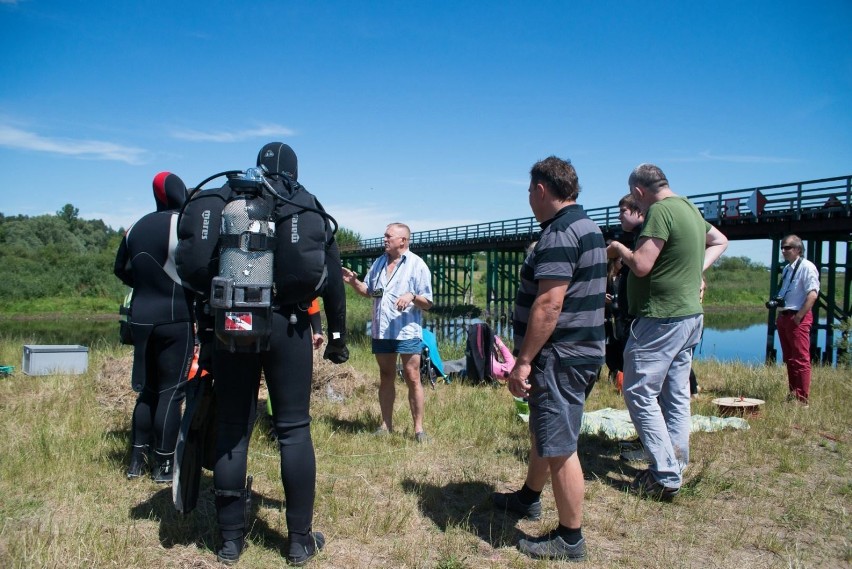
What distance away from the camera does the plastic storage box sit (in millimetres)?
6629

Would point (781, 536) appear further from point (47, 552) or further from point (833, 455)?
point (47, 552)

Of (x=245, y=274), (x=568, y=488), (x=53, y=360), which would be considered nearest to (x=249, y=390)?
(x=245, y=274)

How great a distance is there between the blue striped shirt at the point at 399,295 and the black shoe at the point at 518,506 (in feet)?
5.13

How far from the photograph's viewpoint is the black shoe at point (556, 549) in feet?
8.77

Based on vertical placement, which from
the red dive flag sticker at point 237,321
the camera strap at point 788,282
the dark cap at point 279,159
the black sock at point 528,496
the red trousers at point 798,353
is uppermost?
the dark cap at point 279,159

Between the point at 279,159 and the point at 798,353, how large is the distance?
16.9 feet

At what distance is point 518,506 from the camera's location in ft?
10.3

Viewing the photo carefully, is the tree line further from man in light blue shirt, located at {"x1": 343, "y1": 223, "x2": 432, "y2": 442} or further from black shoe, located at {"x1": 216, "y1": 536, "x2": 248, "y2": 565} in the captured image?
black shoe, located at {"x1": 216, "y1": 536, "x2": 248, "y2": 565}

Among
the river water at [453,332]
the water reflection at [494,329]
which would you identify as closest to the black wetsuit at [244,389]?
the water reflection at [494,329]

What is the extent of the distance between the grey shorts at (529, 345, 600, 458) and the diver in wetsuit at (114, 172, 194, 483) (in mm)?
1929

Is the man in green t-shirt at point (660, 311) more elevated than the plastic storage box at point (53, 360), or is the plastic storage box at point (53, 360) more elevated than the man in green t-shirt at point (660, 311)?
the man in green t-shirt at point (660, 311)

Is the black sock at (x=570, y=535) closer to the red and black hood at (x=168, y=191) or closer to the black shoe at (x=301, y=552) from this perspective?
the black shoe at (x=301, y=552)

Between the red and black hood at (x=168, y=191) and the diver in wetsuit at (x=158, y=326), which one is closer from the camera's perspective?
the diver in wetsuit at (x=158, y=326)

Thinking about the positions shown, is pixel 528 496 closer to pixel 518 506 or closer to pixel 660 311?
pixel 518 506
